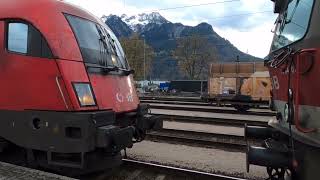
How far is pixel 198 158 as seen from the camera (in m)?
8.27

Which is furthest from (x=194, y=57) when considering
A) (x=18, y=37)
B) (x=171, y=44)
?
(x=171, y=44)

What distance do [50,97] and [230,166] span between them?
3.76m

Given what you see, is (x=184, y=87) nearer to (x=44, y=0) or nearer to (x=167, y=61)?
(x=44, y=0)

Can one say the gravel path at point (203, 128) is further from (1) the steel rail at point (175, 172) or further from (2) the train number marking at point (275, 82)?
→ (2) the train number marking at point (275, 82)

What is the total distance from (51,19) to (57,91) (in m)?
1.12

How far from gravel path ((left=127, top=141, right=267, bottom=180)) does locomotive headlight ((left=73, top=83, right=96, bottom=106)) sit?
2.64 meters

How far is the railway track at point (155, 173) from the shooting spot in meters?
6.51

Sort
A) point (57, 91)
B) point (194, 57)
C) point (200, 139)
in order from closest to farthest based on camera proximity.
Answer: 1. point (57, 91)
2. point (200, 139)
3. point (194, 57)

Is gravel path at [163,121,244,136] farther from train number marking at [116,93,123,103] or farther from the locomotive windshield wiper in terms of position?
train number marking at [116,93,123,103]

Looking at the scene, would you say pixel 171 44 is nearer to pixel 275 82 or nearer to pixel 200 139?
pixel 200 139

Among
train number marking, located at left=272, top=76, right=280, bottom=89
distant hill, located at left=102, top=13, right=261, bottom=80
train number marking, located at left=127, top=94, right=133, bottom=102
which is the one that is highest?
distant hill, located at left=102, top=13, right=261, bottom=80

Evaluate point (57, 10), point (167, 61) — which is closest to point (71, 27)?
point (57, 10)

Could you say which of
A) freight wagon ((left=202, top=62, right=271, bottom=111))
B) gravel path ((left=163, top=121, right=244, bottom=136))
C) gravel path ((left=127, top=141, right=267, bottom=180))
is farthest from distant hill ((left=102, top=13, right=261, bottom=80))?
gravel path ((left=127, top=141, right=267, bottom=180))

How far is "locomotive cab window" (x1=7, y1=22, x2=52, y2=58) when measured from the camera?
5730 millimetres
